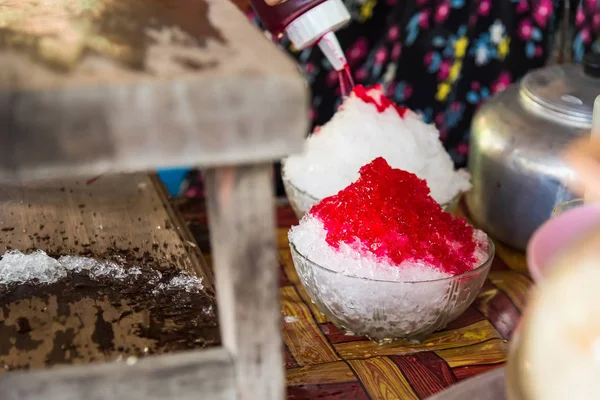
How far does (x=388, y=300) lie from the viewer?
81 cm

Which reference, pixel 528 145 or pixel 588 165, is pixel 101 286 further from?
pixel 528 145

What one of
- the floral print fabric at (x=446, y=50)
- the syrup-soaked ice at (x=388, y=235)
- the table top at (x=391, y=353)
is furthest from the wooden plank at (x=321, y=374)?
the floral print fabric at (x=446, y=50)

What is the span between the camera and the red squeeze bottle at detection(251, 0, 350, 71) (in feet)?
3.40

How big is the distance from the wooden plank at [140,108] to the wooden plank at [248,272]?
5 centimetres

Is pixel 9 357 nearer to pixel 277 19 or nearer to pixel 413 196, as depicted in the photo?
pixel 413 196

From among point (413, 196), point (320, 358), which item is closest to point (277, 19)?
point (413, 196)

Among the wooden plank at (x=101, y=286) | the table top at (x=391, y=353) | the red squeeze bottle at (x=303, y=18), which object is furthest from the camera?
the red squeeze bottle at (x=303, y=18)

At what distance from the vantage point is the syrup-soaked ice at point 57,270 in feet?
2.63

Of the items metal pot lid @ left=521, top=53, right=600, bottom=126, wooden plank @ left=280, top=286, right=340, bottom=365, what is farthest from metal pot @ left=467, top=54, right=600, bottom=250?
wooden plank @ left=280, top=286, right=340, bottom=365

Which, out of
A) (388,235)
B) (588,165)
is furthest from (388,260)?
(588,165)

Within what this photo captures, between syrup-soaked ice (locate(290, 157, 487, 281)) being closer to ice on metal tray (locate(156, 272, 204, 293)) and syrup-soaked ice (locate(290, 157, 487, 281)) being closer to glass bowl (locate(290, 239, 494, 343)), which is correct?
glass bowl (locate(290, 239, 494, 343))

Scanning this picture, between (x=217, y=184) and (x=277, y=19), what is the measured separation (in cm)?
55

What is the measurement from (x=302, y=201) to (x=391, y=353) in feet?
1.00

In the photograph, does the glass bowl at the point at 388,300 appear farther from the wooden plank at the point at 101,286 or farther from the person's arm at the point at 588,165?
the person's arm at the point at 588,165
